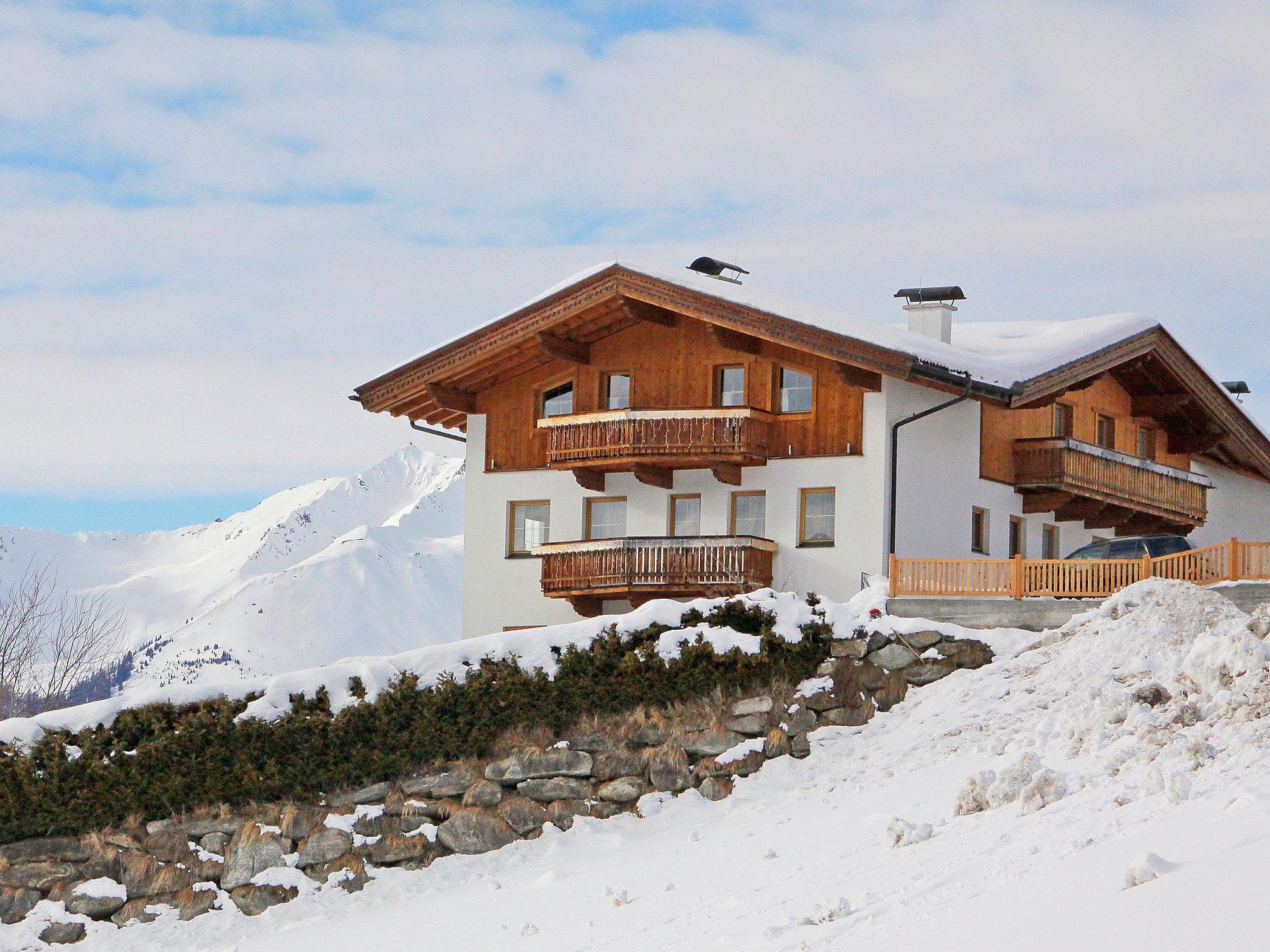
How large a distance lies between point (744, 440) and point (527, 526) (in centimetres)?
585

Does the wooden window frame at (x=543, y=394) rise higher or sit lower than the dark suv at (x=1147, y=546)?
higher

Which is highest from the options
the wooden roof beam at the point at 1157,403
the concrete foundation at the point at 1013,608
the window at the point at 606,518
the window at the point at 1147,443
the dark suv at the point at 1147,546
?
the wooden roof beam at the point at 1157,403

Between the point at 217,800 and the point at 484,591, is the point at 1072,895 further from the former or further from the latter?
the point at 484,591

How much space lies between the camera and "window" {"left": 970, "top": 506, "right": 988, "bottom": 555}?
3497 centimetres

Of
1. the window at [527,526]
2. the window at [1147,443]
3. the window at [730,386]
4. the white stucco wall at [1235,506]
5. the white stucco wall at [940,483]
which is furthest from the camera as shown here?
the white stucco wall at [1235,506]

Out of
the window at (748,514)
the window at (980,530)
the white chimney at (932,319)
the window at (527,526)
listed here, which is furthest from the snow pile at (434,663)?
the white chimney at (932,319)

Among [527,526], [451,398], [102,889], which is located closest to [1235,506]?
[527,526]

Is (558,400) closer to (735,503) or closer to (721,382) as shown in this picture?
(721,382)

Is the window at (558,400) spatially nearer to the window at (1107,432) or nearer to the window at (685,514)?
the window at (685,514)

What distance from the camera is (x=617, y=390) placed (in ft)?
119

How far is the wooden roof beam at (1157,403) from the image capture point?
4069cm

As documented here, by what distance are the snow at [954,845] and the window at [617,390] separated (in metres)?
12.6

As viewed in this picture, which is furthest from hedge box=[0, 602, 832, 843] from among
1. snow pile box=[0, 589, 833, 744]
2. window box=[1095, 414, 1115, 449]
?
window box=[1095, 414, 1115, 449]

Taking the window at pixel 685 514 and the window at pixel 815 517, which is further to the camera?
the window at pixel 685 514
